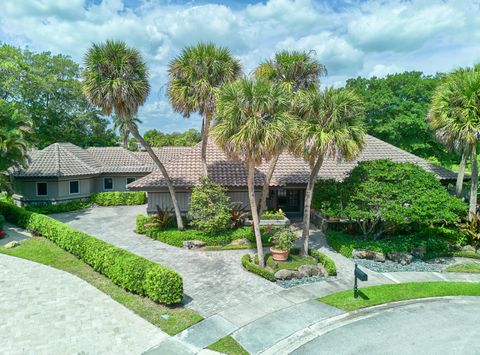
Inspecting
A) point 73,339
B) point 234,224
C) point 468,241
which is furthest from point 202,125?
point 468,241

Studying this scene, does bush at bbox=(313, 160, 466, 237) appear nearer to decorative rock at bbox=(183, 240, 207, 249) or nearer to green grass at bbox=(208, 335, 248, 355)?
decorative rock at bbox=(183, 240, 207, 249)

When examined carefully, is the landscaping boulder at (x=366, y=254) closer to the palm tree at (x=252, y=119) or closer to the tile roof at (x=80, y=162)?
the palm tree at (x=252, y=119)

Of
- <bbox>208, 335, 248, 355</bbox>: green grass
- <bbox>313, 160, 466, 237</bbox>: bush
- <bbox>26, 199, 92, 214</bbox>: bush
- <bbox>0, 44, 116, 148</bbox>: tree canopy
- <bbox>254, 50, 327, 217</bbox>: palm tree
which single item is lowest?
<bbox>208, 335, 248, 355</bbox>: green grass

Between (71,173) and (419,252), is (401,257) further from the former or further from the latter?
(71,173)

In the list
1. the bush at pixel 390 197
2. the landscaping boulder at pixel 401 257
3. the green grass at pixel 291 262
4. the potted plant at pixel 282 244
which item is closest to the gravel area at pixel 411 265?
the landscaping boulder at pixel 401 257

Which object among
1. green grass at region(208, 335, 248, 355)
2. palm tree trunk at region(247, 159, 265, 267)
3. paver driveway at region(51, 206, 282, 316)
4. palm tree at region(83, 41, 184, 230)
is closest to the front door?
paver driveway at region(51, 206, 282, 316)

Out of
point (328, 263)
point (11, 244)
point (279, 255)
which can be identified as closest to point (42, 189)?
point (11, 244)
